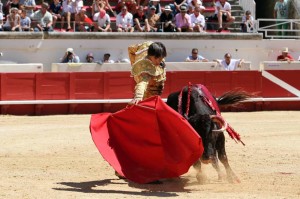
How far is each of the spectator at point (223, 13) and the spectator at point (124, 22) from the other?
211cm

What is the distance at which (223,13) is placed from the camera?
746 inches

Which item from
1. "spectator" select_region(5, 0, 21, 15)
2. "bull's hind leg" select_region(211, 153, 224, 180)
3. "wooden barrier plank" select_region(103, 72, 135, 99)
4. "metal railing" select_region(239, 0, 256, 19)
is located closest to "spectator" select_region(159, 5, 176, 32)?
"metal railing" select_region(239, 0, 256, 19)

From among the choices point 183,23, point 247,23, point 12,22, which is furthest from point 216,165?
point 247,23

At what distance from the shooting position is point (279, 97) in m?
17.2

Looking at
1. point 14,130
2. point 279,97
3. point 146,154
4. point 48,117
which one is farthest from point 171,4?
point 146,154

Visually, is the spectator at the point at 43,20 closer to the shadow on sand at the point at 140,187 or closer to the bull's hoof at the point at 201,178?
the shadow on sand at the point at 140,187

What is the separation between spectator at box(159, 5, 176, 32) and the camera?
59.6 ft

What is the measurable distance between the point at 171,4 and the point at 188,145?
459 inches

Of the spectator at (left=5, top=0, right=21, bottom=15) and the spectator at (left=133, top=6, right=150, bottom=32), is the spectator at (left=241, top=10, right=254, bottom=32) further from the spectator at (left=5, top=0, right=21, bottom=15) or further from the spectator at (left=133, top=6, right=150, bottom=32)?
the spectator at (left=5, top=0, right=21, bottom=15)

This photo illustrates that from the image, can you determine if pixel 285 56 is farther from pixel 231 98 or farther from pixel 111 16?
pixel 231 98

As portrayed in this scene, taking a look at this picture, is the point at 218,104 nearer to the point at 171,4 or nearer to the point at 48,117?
the point at 48,117

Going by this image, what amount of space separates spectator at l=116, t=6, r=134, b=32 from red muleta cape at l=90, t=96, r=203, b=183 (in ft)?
32.8

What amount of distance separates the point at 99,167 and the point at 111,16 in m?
10.2

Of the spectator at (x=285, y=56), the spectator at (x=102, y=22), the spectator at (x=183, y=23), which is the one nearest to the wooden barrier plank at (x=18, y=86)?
the spectator at (x=102, y=22)
